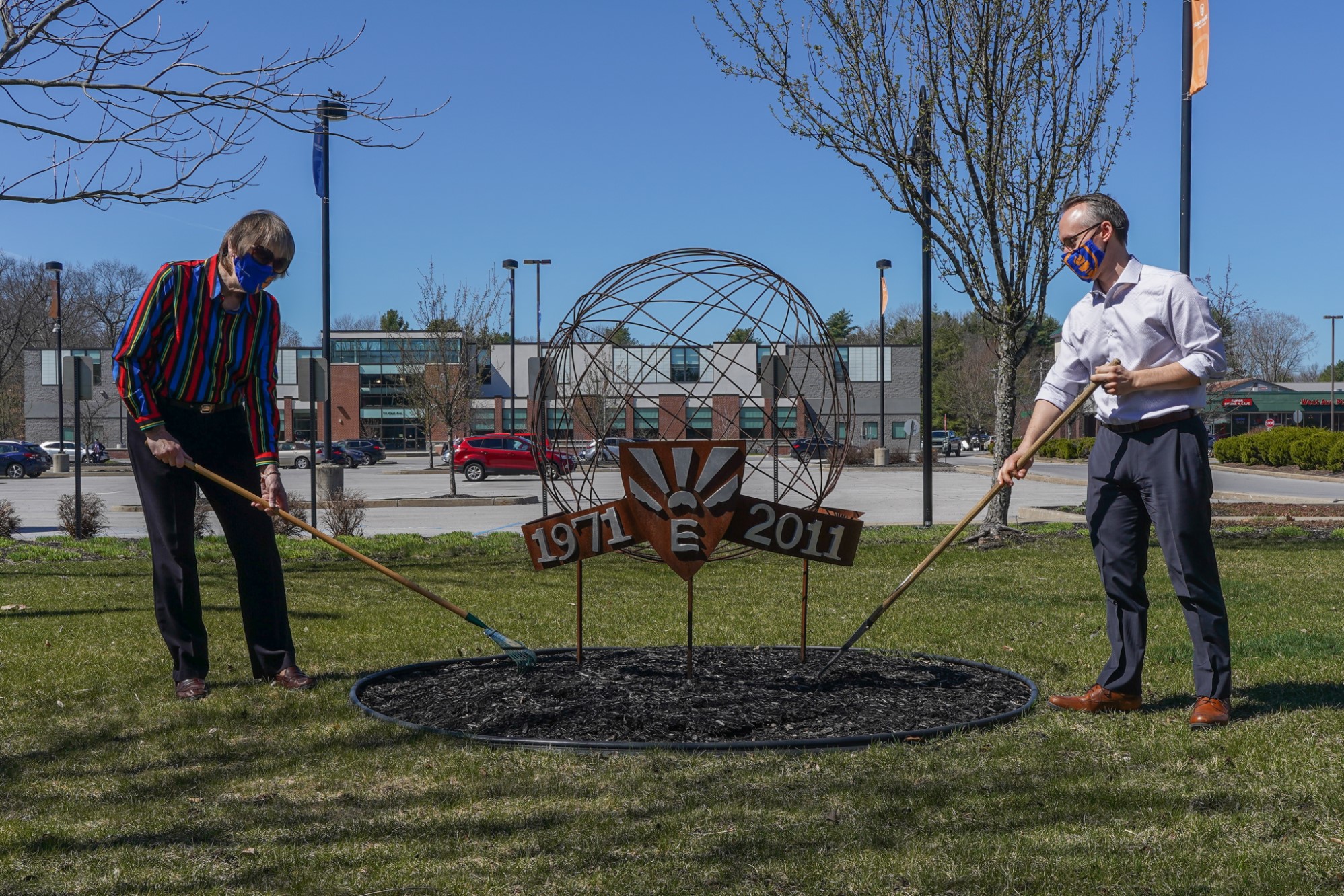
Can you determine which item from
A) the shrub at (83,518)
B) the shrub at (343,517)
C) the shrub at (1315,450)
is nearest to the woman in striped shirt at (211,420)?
the shrub at (343,517)

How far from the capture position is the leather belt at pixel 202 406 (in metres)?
5.00

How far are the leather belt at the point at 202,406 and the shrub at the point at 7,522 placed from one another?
36.9ft

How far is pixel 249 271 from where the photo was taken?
4902mm

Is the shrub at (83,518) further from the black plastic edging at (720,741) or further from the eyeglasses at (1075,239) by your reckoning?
the eyeglasses at (1075,239)

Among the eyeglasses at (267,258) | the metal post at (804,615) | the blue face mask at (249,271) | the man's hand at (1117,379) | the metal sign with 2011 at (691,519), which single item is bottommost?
the metal post at (804,615)

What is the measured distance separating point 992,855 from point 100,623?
5924 mm

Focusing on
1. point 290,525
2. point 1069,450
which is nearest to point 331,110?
point 290,525

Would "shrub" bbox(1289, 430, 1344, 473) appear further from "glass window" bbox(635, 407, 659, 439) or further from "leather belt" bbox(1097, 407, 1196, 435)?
"leather belt" bbox(1097, 407, 1196, 435)

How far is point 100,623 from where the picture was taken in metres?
7.09

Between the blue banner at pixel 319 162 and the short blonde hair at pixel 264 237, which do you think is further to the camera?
the blue banner at pixel 319 162

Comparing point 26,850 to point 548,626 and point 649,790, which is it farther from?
point 548,626

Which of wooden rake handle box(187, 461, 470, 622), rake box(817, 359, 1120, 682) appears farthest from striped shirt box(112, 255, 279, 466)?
rake box(817, 359, 1120, 682)

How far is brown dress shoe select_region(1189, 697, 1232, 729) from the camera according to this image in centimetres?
Answer: 435

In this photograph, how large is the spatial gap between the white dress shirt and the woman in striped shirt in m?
3.39
